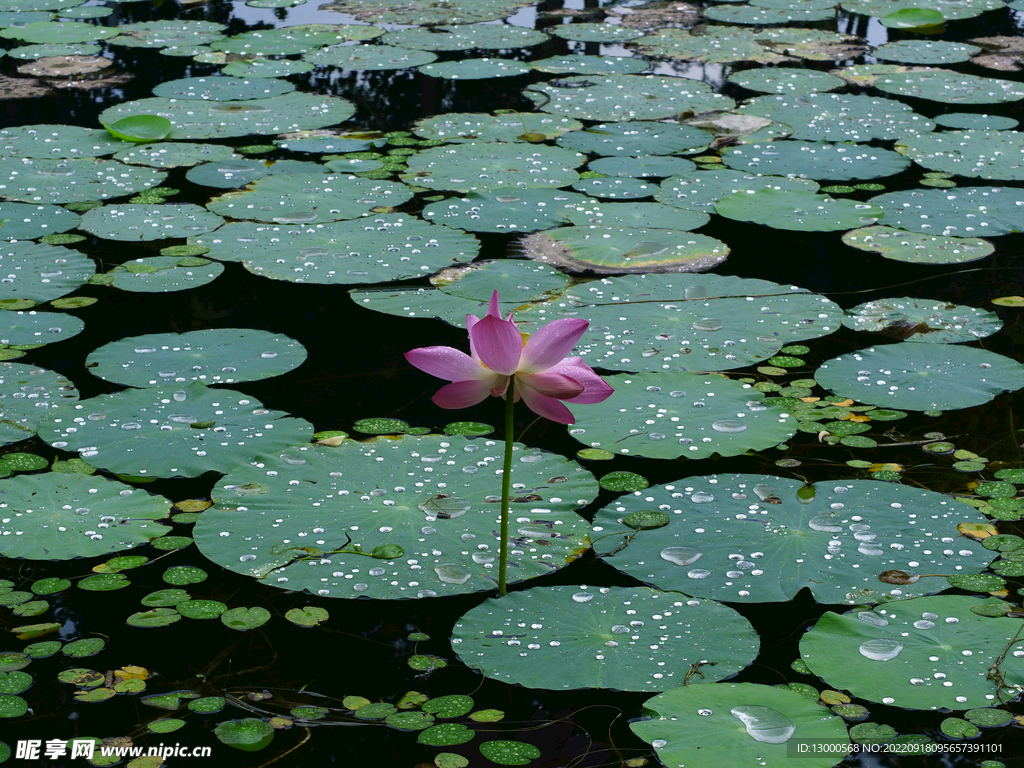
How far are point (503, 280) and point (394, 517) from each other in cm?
147

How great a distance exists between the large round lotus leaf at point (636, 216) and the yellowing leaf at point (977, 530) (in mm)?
1968

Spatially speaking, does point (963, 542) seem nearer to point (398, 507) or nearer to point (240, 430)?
point (398, 507)

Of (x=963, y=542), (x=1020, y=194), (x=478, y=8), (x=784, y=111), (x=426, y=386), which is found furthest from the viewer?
(x=478, y=8)

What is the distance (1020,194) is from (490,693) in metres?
3.51

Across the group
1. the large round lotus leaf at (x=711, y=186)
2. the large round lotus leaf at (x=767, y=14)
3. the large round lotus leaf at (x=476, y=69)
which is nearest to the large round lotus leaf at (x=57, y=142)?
the large round lotus leaf at (x=476, y=69)

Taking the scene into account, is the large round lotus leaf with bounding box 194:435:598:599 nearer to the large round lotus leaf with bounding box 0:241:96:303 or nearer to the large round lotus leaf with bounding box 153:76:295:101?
the large round lotus leaf with bounding box 0:241:96:303

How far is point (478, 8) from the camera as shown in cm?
804

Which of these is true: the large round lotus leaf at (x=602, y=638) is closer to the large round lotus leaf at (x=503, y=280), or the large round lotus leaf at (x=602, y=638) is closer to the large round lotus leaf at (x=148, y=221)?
the large round lotus leaf at (x=503, y=280)

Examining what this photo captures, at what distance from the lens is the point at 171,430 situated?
2650mm

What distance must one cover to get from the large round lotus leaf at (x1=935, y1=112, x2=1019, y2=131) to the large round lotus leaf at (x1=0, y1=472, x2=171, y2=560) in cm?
447

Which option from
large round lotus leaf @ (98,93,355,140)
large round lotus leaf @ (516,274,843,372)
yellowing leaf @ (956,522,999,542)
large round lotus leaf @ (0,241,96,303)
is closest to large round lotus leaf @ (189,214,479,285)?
large round lotus leaf @ (0,241,96,303)

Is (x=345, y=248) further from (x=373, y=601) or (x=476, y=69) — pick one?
(x=476, y=69)

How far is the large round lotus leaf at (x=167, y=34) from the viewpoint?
7.05 meters

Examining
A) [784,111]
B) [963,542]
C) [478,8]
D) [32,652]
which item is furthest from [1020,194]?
[478,8]
